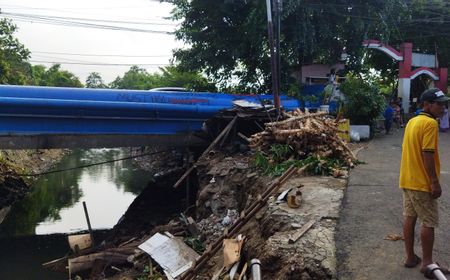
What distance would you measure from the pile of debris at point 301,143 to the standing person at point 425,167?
16.0ft

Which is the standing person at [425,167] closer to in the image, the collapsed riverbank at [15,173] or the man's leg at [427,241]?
the man's leg at [427,241]

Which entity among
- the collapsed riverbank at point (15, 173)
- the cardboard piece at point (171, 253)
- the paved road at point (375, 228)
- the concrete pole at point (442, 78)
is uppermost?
the concrete pole at point (442, 78)

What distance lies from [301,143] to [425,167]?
18.6ft

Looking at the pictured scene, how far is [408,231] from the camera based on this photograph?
15.3 ft

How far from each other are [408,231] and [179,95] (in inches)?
410

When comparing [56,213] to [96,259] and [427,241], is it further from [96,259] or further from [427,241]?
[427,241]

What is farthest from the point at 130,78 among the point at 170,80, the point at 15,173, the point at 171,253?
the point at 171,253

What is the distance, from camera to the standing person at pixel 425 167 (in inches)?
171

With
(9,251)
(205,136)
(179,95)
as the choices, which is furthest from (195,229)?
(9,251)

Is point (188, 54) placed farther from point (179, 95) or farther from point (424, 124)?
point (424, 124)

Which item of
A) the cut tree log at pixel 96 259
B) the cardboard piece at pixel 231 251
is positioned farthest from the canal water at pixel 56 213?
the cardboard piece at pixel 231 251

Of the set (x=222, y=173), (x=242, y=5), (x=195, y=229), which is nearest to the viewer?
(x=195, y=229)

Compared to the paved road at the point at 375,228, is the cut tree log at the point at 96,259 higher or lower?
lower

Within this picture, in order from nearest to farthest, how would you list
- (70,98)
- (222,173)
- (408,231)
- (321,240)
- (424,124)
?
(424,124)
(408,231)
(321,240)
(222,173)
(70,98)
